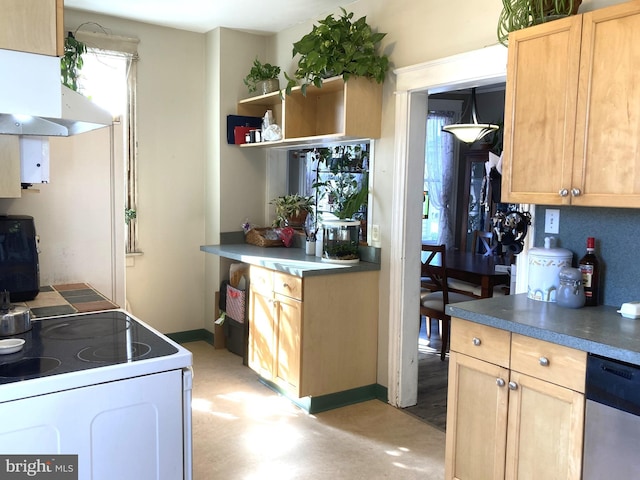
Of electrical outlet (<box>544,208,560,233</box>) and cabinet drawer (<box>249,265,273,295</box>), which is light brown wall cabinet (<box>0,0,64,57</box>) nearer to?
electrical outlet (<box>544,208,560,233</box>)

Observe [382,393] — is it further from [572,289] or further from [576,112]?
[576,112]

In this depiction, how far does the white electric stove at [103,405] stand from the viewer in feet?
4.94

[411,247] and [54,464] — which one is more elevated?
[411,247]

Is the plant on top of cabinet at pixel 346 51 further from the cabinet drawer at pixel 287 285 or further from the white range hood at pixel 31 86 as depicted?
the white range hood at pixel 31 86

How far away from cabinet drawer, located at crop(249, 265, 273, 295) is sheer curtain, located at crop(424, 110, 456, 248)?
356 cm

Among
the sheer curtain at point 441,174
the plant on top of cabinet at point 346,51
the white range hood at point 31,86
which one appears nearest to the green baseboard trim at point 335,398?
the plant on top of cabinet at point 346,51

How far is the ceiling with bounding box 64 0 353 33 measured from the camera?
383cm

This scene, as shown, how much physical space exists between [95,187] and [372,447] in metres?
2.12

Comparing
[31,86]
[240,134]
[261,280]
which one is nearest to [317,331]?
[261,280]

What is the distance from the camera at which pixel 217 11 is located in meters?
4.03

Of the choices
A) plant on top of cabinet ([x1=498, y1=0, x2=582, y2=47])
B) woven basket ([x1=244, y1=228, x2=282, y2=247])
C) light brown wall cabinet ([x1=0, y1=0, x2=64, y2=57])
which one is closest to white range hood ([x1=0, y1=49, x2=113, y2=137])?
light brown wall cabinet ([x1=0, y1=0, x2=64, y2=57])

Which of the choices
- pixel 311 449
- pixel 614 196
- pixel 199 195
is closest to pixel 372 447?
pixel 311 449

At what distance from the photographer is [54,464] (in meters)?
1.54

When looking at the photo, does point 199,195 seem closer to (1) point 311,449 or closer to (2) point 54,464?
(1) point 311,449
